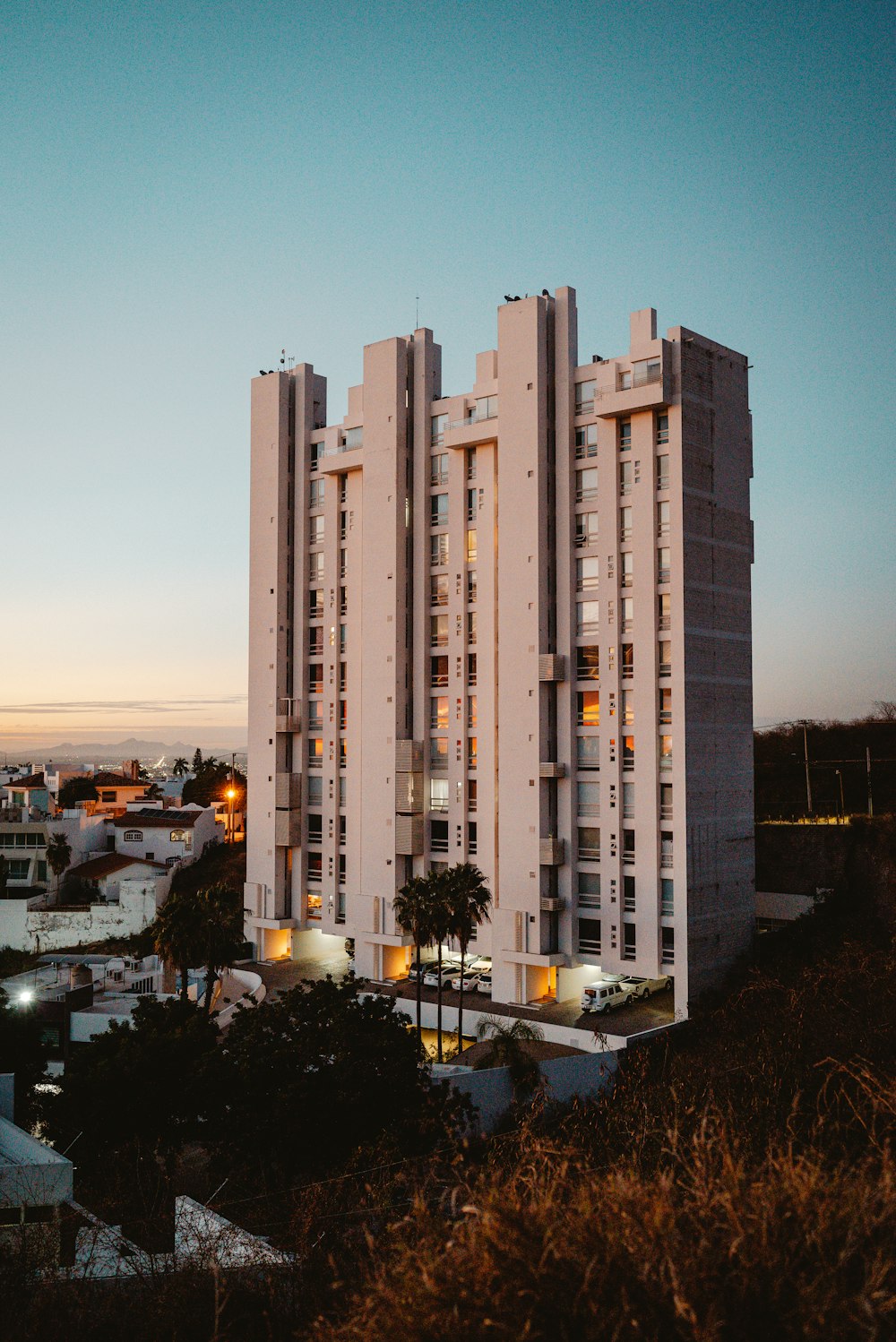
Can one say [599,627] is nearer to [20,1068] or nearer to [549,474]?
[549,474]

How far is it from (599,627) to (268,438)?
76.9ft

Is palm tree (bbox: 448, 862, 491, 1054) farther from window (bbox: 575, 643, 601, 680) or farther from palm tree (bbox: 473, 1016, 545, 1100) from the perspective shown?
window (bbox: 575, 643, 601, 680)

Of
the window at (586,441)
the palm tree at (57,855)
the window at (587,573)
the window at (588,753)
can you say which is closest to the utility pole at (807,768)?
the window at (588,753)

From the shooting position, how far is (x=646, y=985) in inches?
1788

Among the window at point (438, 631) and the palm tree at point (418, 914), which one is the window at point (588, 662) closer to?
the window at point (438, 631)

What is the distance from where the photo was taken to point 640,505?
4338 cm

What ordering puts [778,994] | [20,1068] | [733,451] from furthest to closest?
[733,451]
[778,994]
[20,1068]

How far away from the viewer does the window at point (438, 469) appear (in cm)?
5106

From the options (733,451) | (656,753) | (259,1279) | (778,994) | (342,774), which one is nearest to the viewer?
(259,1279)

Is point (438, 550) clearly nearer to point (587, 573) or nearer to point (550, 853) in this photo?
point (587, 573)

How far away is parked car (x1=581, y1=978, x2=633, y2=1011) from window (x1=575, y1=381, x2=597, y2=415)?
2480cm

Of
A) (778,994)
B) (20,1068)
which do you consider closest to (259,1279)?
(20,1068)

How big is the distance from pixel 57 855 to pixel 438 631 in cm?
3445

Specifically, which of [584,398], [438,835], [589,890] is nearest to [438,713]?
[438,835]
